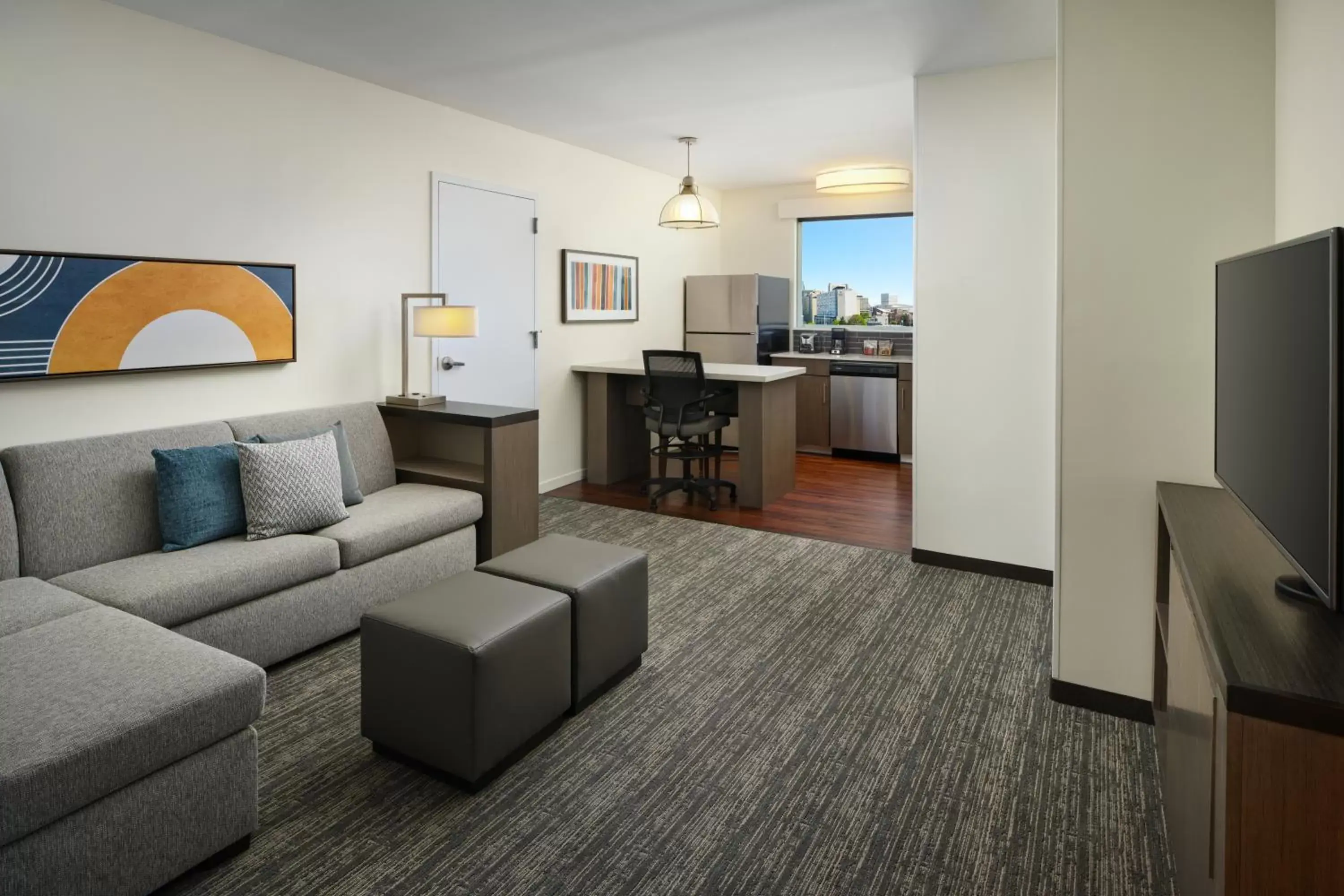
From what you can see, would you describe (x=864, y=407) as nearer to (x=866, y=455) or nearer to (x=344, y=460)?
(x=866, y=455)

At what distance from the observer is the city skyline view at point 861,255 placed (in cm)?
735

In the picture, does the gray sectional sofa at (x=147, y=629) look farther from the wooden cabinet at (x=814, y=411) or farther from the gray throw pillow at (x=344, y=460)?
the wooden cabinet at (x=814, y=411)

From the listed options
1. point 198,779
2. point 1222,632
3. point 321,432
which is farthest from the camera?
point 321,432

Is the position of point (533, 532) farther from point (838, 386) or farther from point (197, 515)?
point (838, 386)

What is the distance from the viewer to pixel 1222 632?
125 centimetres

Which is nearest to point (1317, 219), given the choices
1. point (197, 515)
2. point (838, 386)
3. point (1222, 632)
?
point (1222, 632)

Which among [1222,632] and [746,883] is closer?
[1222,632]

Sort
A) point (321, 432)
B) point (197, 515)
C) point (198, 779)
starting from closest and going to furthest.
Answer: point (198, 779) < point (197, 515) < point (321, 432)

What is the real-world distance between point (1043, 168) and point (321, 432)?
3.43 metres

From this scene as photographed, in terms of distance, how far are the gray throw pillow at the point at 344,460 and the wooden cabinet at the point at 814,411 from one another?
456cm

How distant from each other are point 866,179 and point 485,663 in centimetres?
554

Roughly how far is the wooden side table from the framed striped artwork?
167cm

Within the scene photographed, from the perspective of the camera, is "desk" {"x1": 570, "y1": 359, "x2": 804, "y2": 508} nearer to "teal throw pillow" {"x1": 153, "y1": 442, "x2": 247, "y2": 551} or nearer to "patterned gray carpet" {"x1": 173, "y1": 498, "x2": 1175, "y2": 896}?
"patterned gray carpet" {"x1": 173, "y1": 498, "x2": 1175, "y2": 896}

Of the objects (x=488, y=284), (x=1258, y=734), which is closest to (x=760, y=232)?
(x=488, y=284)
